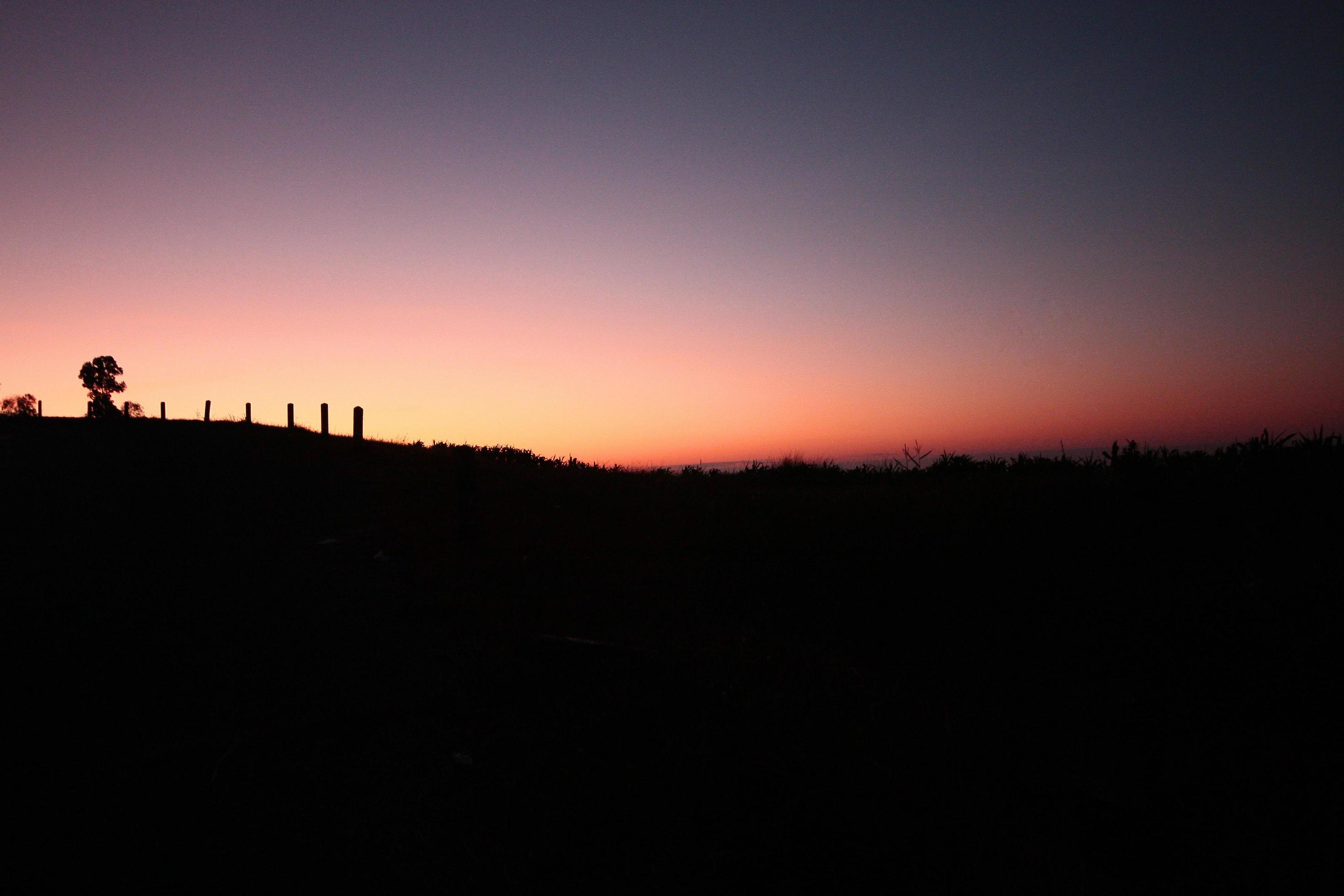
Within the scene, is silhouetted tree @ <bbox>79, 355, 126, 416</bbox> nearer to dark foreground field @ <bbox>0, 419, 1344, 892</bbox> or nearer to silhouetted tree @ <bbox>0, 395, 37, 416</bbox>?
silhouetted tree @ <bbox>0, 395, 37, 416</bbox>

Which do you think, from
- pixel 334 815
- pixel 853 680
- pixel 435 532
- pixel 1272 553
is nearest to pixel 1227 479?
pixel 1272 553

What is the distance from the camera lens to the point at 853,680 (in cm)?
533

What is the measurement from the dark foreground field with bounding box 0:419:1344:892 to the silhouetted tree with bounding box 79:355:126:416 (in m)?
64.8

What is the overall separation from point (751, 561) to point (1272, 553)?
5192 millimetres

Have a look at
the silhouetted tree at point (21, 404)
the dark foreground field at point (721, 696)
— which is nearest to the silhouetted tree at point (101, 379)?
the silhouetted tree at point (21, 404)

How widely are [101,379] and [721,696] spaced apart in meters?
74.8

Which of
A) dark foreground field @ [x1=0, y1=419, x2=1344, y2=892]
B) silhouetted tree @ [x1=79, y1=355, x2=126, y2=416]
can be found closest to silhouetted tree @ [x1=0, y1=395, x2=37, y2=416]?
silhouetted tree @ [x1=79, y1=355, x2=126, y2=416]

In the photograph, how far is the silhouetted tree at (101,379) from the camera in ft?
189

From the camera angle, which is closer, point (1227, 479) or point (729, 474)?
point (1227, 479)

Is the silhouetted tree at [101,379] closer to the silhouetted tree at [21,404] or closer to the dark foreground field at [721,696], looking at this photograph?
the silhouetted tree at [21,404]

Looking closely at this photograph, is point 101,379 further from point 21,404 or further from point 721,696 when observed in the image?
point 721,696

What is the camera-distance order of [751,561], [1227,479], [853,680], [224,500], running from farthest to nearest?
[224,500] < [751,561] < [1227,479] < [853,680]

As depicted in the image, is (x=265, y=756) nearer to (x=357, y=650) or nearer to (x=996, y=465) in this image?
(x=357, y=650)

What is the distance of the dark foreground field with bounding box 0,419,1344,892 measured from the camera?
3355mm
